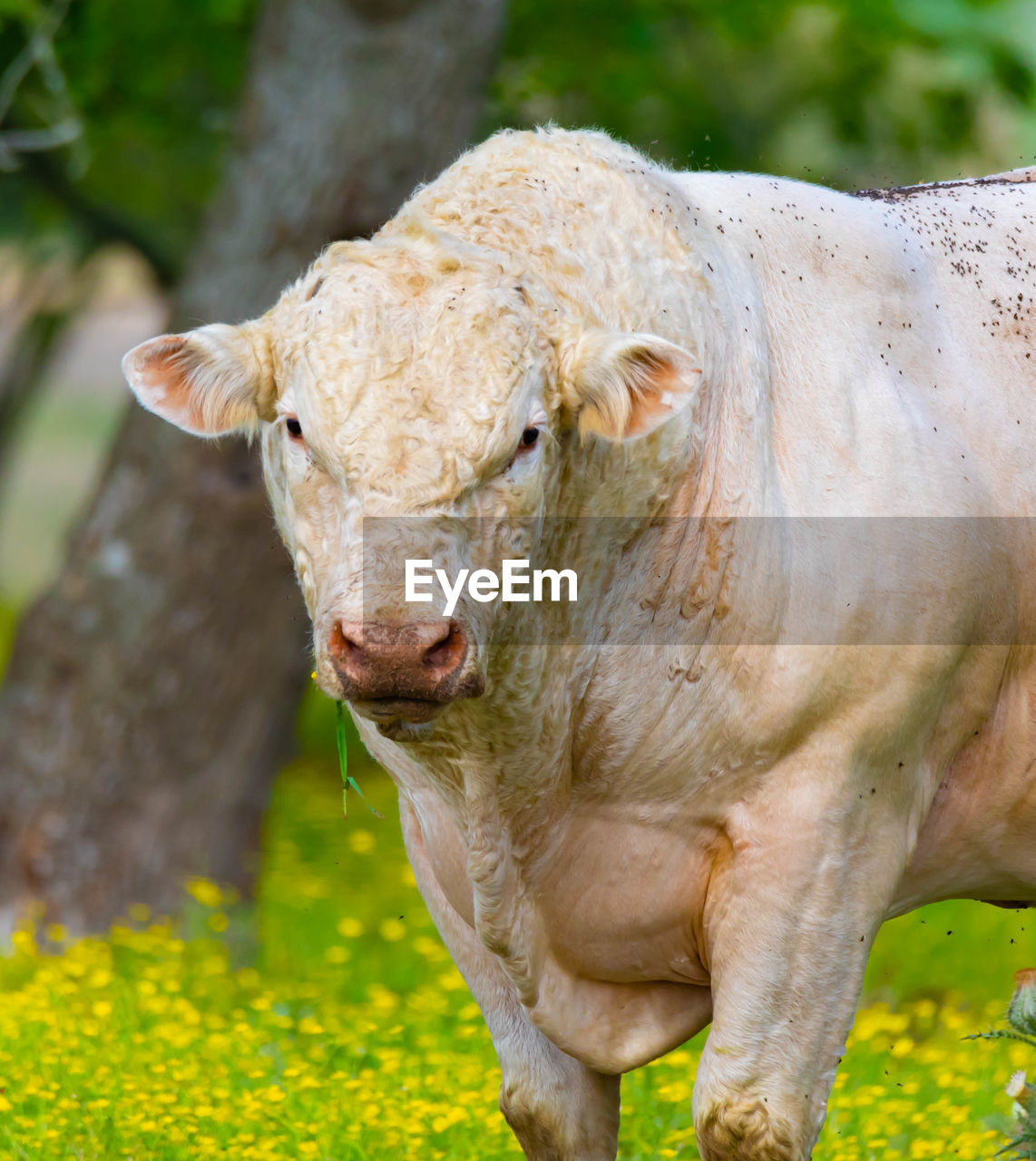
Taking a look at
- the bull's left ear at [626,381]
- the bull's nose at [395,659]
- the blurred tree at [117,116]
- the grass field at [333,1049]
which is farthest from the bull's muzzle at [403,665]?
the blurred tree at [117,116]

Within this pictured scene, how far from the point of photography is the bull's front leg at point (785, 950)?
3.51 meters

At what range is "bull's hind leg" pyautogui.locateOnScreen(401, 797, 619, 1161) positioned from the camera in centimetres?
405

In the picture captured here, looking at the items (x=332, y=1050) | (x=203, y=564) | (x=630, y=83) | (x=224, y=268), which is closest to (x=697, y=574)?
(x=332, y=1050)

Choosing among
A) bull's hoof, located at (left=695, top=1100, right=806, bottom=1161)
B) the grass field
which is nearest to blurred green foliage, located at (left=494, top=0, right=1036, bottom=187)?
the grass field

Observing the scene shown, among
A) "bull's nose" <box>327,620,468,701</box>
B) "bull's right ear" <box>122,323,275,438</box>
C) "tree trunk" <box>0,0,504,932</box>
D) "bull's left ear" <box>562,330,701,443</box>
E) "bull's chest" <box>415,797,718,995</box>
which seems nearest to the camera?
"bull's nose" <box>327,620,468,701</box>

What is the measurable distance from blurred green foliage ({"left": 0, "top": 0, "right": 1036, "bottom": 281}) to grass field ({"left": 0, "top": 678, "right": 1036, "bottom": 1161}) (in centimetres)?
356

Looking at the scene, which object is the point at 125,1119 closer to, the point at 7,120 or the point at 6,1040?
the point at 6,1040

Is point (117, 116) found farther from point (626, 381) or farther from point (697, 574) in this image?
point (626, 381)

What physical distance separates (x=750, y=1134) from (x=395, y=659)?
134 cm

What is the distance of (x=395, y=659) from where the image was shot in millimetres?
2877

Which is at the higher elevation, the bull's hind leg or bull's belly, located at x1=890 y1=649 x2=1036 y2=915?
bull's belly, located at x1=890 y1=649 x2=1036 y2=915

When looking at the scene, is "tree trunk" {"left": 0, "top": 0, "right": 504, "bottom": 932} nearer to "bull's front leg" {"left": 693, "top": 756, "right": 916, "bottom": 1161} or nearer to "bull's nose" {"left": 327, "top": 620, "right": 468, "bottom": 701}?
"bull's front leg" {"left": 693, "top": 756, "right": 916, "bottom": 1161}

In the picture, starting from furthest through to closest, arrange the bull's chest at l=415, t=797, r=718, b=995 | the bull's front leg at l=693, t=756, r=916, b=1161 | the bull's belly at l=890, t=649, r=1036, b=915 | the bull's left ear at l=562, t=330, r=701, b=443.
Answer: the bull's belly at l=890, t=649, r=1036, b=915 → the bull's chest at l=415, t=797, r=718, b=995 → the bull's front leg at l=693, t=756, r=916, b=1161 → the bull's left ear at l=562, t=330, r=701, b=443

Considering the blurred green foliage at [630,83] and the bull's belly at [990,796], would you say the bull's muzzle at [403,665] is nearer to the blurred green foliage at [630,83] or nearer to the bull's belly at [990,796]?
the bull's belly at [990,796]
